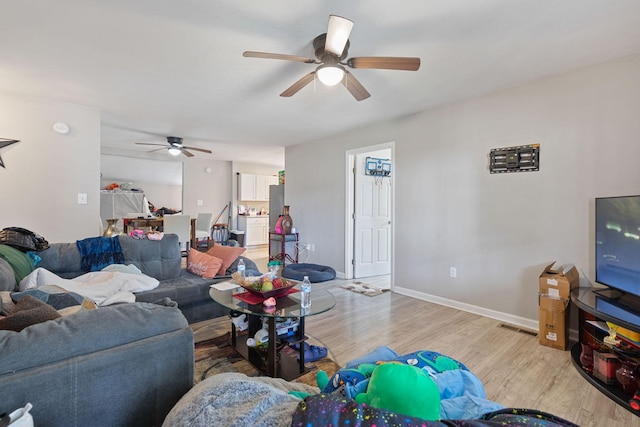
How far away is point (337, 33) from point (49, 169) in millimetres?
3778

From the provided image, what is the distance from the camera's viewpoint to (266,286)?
2086mm

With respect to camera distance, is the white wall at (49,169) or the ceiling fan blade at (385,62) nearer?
the ceiling fan blade at (385,62)

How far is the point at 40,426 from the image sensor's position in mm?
884

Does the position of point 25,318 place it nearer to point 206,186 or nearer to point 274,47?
point 274,47

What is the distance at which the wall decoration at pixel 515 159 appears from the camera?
2896mm

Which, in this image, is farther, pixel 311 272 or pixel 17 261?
pixel 311 272

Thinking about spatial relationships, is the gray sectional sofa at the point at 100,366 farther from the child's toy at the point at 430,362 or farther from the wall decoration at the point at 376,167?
the wall decoration at the point at 376,167

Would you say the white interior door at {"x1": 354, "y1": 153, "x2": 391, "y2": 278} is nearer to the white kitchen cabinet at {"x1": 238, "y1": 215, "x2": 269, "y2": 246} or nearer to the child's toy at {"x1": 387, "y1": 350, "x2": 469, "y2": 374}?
the child's toy at {"x1": 387, "y1": 350, "x2": 469, "y2": 374}

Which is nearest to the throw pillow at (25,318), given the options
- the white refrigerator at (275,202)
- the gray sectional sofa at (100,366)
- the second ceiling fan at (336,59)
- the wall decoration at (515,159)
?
the gray sectional sofa at (100,366)

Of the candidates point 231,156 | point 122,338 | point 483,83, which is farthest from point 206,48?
point 231,156

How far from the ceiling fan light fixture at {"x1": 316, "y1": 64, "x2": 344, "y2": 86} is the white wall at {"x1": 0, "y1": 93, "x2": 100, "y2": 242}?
3289 mm

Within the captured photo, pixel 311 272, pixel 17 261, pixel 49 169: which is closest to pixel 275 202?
pixel 311 272

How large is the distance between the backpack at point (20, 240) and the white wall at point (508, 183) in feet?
12.6

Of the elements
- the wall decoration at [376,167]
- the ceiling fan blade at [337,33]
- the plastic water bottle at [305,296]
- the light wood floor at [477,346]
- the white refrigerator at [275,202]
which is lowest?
the light wood floor at [477,346]
